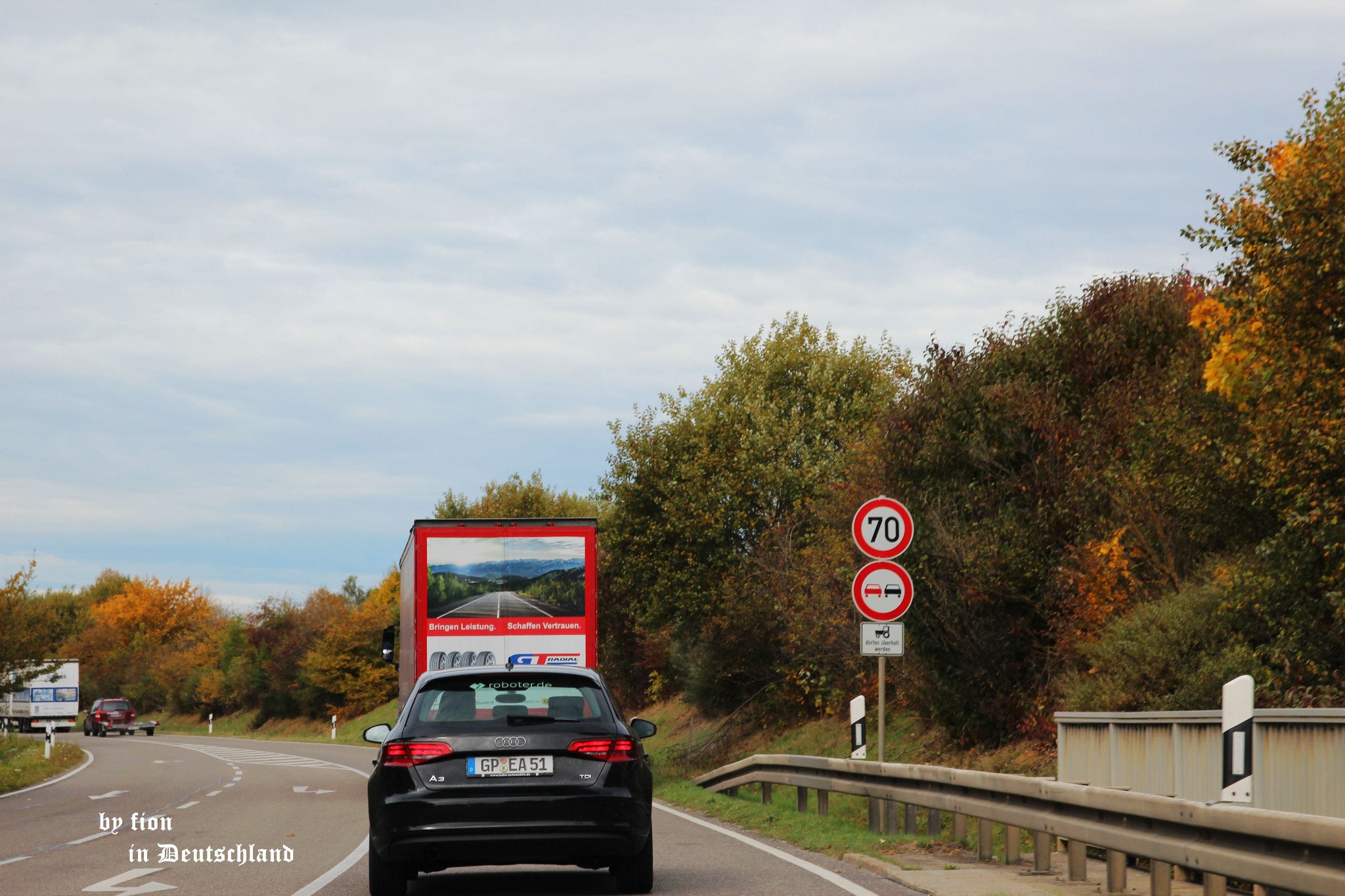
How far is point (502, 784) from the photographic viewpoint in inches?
357

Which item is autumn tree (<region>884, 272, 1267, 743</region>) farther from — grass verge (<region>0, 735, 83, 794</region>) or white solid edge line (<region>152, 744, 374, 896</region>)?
grass verge (<region>0, 735, 83, 794</region>)

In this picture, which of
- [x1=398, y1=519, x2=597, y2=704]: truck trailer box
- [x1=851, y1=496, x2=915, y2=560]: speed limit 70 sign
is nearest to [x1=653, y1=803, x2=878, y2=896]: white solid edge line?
A: [x1=851, y1=496, x2=915, y2=560]: speed limit 70 sign

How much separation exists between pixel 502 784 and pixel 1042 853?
3.93 m

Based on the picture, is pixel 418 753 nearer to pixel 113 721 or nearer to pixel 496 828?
pixel 496 828

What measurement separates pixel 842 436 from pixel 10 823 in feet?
75.3

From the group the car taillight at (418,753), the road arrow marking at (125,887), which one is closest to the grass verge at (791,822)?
the car taillight at (418,753)

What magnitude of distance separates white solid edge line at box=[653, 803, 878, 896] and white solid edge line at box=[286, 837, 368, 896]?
0.67 ft

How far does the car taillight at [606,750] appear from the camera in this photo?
9266mm

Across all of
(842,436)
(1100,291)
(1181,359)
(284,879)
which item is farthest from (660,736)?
(284,879)

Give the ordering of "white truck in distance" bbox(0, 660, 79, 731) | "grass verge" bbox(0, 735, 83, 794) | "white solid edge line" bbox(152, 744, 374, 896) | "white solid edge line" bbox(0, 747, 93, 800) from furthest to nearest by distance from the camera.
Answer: "white truck in distance" bbox(0, 660, 79, 731) < "grass verge" bbox(0, 735, 83, 794) < "white solid edge line" bbox(0, 747, 93, 800) < "white solid edge line" bbox(152, 744, 374, 896)

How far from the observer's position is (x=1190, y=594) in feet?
51.4

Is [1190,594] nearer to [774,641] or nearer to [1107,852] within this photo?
[1107,852]

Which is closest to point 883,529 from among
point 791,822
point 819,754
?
point 791,822

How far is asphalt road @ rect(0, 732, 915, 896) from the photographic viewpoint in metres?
10.3
